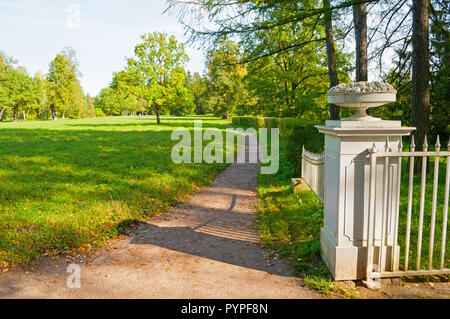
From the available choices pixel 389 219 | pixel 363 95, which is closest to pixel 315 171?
pixel 389 219

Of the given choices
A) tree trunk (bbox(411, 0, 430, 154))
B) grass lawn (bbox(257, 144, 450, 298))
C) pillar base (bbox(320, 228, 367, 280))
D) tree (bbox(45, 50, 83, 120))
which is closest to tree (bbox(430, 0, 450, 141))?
tree trunk (bbox(411, 0, 430, 154))

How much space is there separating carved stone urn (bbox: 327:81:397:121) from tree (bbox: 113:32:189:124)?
33.0m

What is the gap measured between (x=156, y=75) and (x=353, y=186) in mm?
35405

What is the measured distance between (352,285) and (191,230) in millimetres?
2929

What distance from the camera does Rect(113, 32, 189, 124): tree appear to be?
116 ft

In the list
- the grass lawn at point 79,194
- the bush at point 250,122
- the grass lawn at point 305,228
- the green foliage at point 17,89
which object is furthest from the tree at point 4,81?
the grass lawn at point 305,228

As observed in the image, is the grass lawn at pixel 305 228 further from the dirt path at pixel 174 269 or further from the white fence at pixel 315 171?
the white fence at pixel 315 171

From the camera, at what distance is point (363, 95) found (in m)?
3.57

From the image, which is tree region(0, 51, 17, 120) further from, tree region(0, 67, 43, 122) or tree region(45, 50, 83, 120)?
tree region(45, 50, 83, 120)

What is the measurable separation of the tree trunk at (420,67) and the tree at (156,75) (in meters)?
29.8

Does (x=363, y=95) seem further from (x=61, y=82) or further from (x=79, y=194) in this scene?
(x=61, y=82)
